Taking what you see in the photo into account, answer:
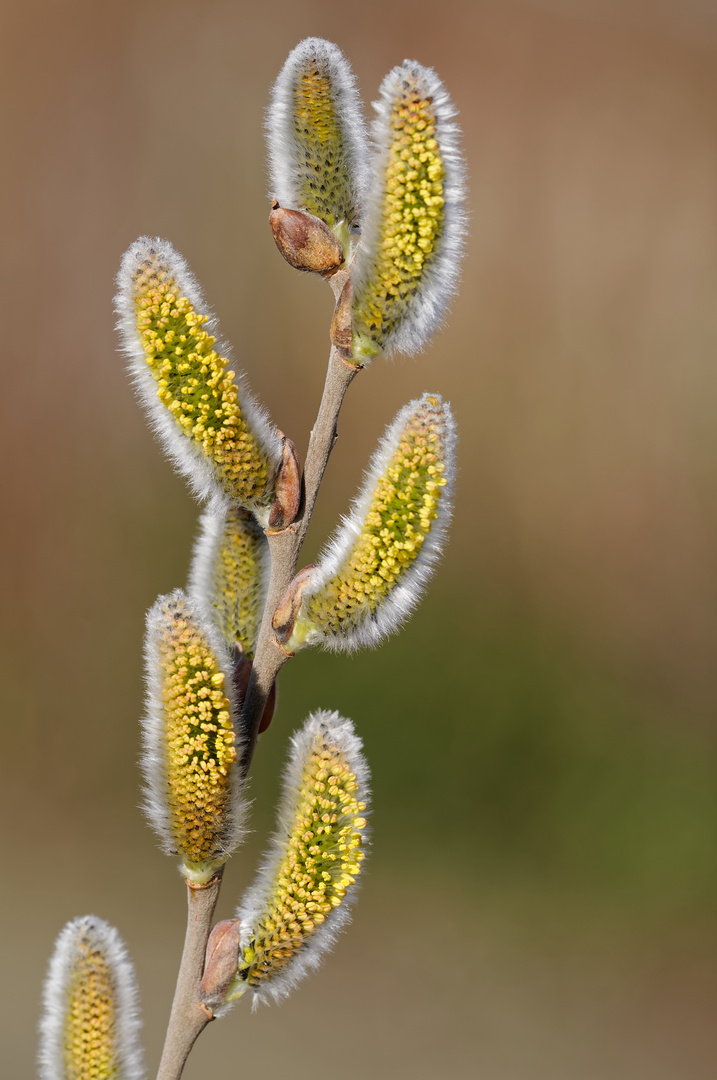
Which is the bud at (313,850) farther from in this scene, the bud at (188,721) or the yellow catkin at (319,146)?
the yellow catkin at (319,146)

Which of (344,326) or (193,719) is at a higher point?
(344,326)

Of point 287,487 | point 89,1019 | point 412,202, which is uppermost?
point 412,202

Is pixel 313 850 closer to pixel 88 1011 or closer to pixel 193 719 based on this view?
pixel 193 719

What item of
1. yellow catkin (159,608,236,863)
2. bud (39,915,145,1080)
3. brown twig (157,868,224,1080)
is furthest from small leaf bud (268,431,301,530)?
bud (39,915,145,1080)

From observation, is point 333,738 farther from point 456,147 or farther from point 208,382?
point 456,147

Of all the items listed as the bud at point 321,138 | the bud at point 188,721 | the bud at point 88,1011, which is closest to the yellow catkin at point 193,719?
the bud at point 188,721

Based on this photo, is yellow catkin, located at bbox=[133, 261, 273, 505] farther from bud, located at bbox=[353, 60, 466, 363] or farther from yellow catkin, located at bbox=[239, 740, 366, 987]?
yellow catkin, located at bbox=[239, 740, 366, 987]

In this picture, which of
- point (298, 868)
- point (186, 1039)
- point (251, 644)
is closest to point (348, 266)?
point (251, 644)

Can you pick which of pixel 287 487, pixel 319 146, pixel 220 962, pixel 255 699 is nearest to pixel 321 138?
pixel 319 146
